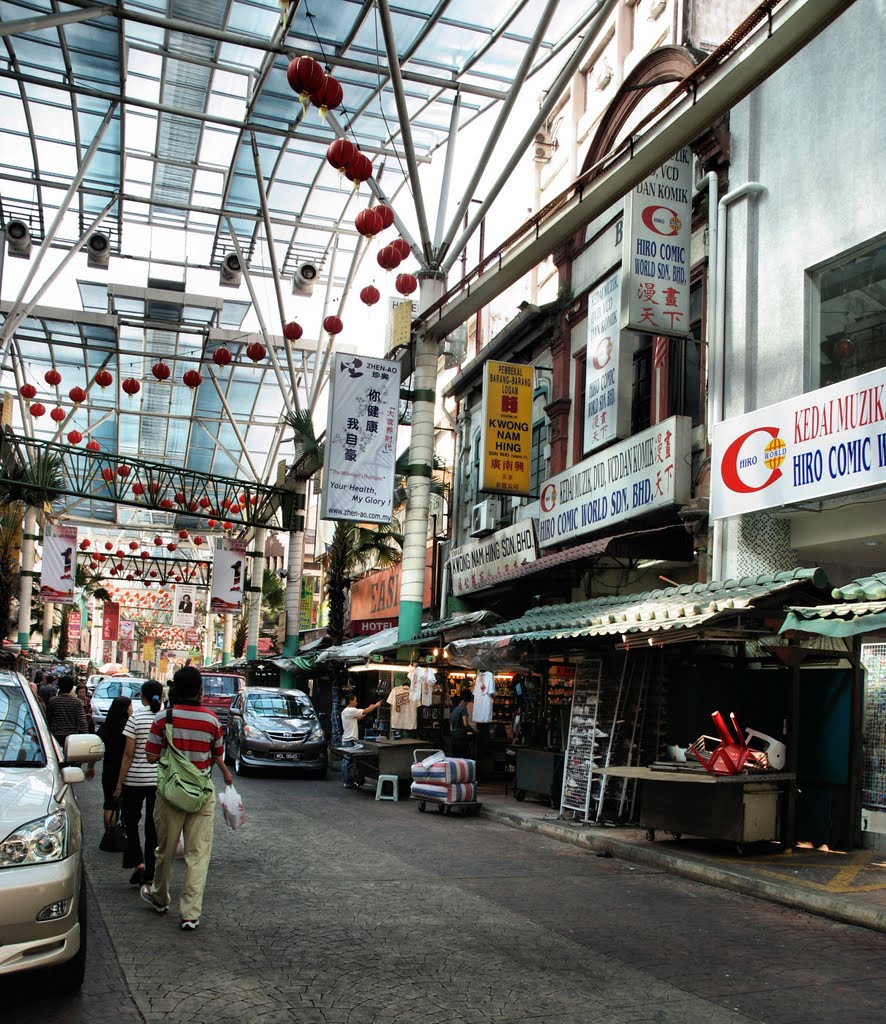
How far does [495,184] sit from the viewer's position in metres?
21.6

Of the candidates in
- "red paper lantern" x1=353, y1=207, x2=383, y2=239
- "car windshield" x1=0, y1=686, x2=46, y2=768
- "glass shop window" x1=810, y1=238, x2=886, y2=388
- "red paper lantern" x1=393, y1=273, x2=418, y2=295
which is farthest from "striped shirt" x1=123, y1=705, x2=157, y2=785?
"red paper lantern" x1=393, y1=273, x2=418, y2=295

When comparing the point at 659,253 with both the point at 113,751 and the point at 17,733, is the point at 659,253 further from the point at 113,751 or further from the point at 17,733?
the point at 17,733

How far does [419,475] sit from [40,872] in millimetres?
19661

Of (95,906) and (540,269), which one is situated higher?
(540,269)

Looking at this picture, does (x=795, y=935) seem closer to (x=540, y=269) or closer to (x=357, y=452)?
(x=357, y=452)

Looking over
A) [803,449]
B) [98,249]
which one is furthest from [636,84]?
[98,249]

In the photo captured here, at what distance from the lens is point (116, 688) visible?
2727 cm

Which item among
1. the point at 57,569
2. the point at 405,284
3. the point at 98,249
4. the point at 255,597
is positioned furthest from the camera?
the point at 255,597

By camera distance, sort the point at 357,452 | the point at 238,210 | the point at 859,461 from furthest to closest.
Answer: the point at 238,210 < the point at 357,452 < the point at 859,461

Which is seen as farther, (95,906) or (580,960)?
(95,906)

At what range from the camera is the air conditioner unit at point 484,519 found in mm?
26703

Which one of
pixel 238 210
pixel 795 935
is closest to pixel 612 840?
pixel 795 935

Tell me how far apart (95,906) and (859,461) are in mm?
9159

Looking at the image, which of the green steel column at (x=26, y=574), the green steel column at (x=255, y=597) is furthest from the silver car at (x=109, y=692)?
the green steel column at (x=26, y=574)
